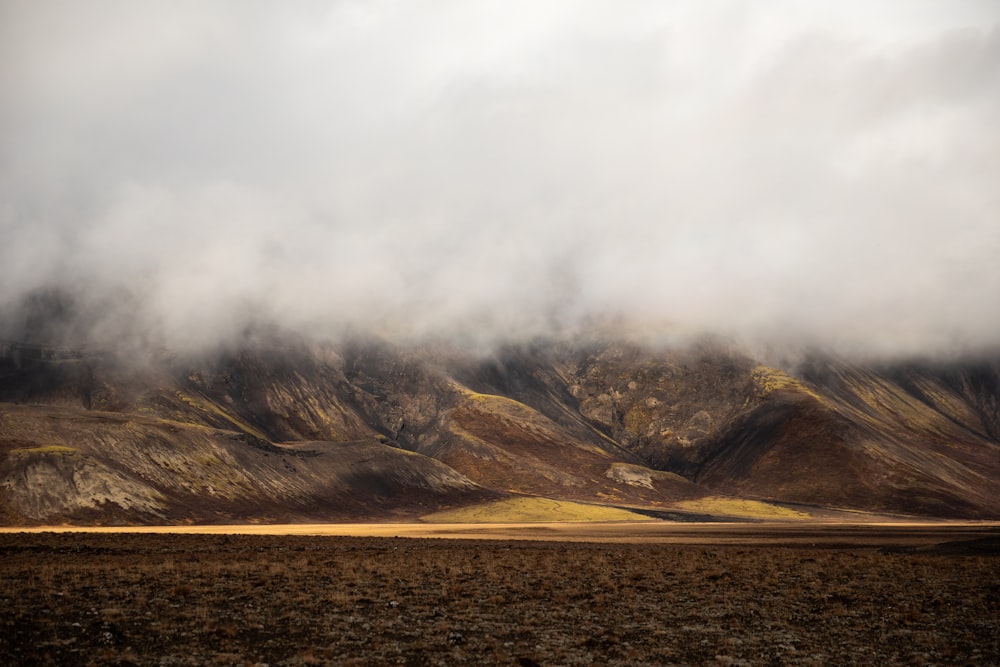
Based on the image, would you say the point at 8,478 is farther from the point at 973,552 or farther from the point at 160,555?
the point at 973,552

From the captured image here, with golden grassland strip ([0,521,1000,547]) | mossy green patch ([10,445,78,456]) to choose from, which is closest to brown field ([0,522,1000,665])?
golden grassland strip ([0,521,1000,547])

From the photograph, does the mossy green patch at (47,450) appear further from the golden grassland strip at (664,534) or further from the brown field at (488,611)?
the brown field at (488,611)

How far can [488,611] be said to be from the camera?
3366 cm

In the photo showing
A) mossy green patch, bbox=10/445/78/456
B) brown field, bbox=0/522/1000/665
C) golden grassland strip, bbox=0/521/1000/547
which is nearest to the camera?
brown field, bbox=0/522/1000/665

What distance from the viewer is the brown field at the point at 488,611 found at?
25.6m

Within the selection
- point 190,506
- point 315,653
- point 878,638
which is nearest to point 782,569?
point 878,638

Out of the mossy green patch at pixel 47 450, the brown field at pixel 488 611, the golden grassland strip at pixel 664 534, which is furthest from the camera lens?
the mossy green patch at pixel 47 450

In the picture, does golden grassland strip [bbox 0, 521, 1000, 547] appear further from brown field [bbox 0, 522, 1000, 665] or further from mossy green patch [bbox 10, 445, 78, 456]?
brown field [bbox 0, 522, 1000, 665]

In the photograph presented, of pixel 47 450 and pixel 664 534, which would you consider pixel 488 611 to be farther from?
pixel 47 450

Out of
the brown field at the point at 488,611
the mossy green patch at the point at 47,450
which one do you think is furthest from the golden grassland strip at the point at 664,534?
the brown field at the point at 488,611

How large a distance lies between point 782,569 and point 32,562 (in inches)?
1895

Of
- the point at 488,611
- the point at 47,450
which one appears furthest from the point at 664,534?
the point at 47,450

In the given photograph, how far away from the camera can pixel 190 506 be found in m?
165

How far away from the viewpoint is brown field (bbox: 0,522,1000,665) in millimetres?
25594
